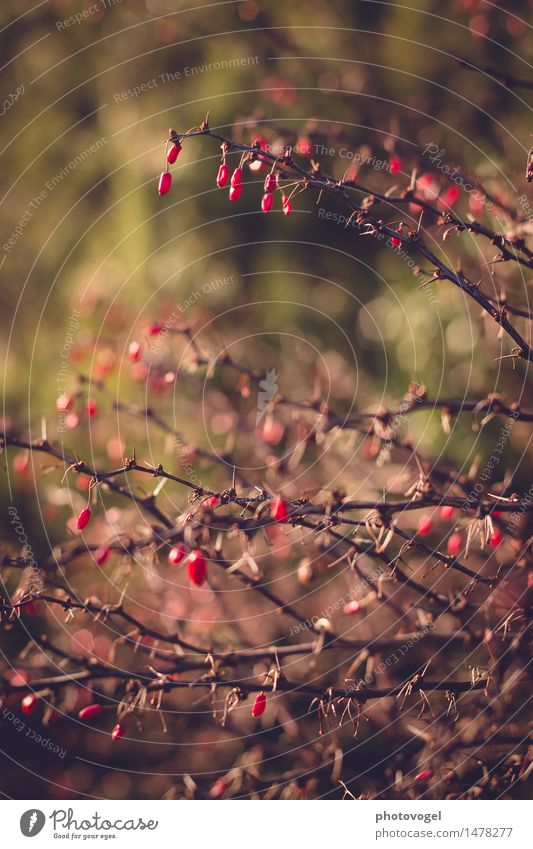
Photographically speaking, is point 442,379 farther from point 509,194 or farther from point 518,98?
point 518,98

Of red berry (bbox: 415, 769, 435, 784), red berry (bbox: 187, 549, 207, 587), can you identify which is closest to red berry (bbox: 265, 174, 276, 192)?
red berry (bbox: 187, 549, 207, 587)

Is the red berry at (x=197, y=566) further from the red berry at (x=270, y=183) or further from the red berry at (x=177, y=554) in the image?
the red berry at (x=270, y=183)

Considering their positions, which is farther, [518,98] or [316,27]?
[316,27]

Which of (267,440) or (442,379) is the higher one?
→ (442,379)

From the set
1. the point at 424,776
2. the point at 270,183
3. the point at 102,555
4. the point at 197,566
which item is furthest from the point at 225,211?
the point at 424,776
